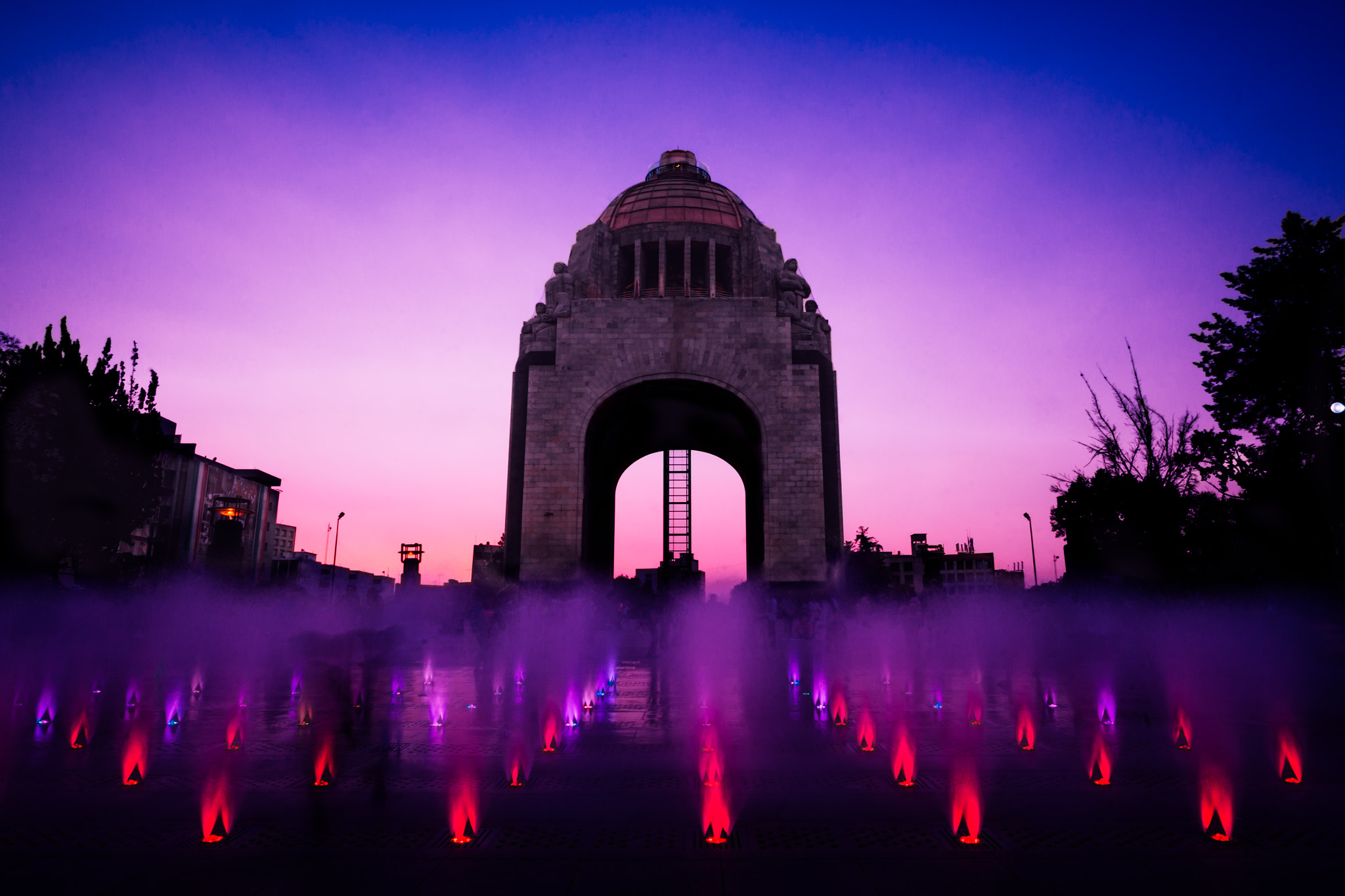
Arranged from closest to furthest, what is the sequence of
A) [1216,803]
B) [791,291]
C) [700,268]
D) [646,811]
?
[1216,803] < [646,811] < [791,291] < [700,268]

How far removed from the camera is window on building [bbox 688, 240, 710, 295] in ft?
107

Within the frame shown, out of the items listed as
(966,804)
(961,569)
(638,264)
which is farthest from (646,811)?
(961,569)

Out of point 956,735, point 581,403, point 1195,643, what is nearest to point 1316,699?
point 956,735

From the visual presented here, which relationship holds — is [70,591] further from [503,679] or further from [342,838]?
[342,838]

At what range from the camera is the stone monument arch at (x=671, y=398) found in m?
25.7

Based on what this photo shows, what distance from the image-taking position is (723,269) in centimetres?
3419

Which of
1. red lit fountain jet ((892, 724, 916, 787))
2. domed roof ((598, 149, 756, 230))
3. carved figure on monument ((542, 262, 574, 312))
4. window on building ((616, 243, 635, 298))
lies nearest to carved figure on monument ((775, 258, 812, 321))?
domed roof ((598, 149, 756, 230))

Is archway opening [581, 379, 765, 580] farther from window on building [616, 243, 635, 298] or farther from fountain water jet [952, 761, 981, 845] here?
fountain water jet [952, 761, 981, 845]

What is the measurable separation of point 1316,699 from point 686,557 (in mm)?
25078

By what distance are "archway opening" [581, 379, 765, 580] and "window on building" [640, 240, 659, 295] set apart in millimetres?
5463

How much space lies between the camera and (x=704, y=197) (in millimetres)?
34000

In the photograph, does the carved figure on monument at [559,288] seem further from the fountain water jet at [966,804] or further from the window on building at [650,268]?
the fountain water jet at [966,804]

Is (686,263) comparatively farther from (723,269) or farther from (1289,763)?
(1289,763)

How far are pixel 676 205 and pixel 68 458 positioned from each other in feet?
79.7
